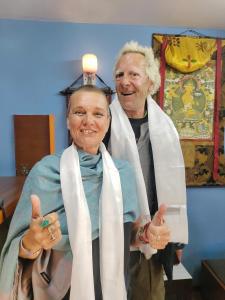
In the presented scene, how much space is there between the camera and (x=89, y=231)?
767mm

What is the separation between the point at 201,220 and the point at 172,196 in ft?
3.72

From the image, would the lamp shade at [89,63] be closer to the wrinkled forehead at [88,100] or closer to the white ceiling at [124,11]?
the white ceiling at [124,11]

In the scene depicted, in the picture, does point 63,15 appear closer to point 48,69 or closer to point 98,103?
point 48,69

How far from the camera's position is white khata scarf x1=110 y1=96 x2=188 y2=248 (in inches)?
39.5

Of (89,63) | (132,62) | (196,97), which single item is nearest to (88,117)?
(132,62)

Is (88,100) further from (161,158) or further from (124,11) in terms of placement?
(124,11)

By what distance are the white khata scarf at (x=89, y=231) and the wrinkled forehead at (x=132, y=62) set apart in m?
0.45

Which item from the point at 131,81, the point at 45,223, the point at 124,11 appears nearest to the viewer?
the point at 45,223

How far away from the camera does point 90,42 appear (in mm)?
1832

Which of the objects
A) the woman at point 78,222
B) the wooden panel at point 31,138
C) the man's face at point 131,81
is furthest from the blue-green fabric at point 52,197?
the wooden panel at point 31,138

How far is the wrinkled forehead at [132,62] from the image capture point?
3.42 ft

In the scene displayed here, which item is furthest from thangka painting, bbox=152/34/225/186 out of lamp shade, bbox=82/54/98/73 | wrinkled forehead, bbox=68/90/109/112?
wrinkled forehead, bbox=68/90/109/112

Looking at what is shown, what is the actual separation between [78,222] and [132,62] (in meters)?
0.68

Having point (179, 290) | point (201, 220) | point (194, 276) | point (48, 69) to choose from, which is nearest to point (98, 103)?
point (48, 69)
